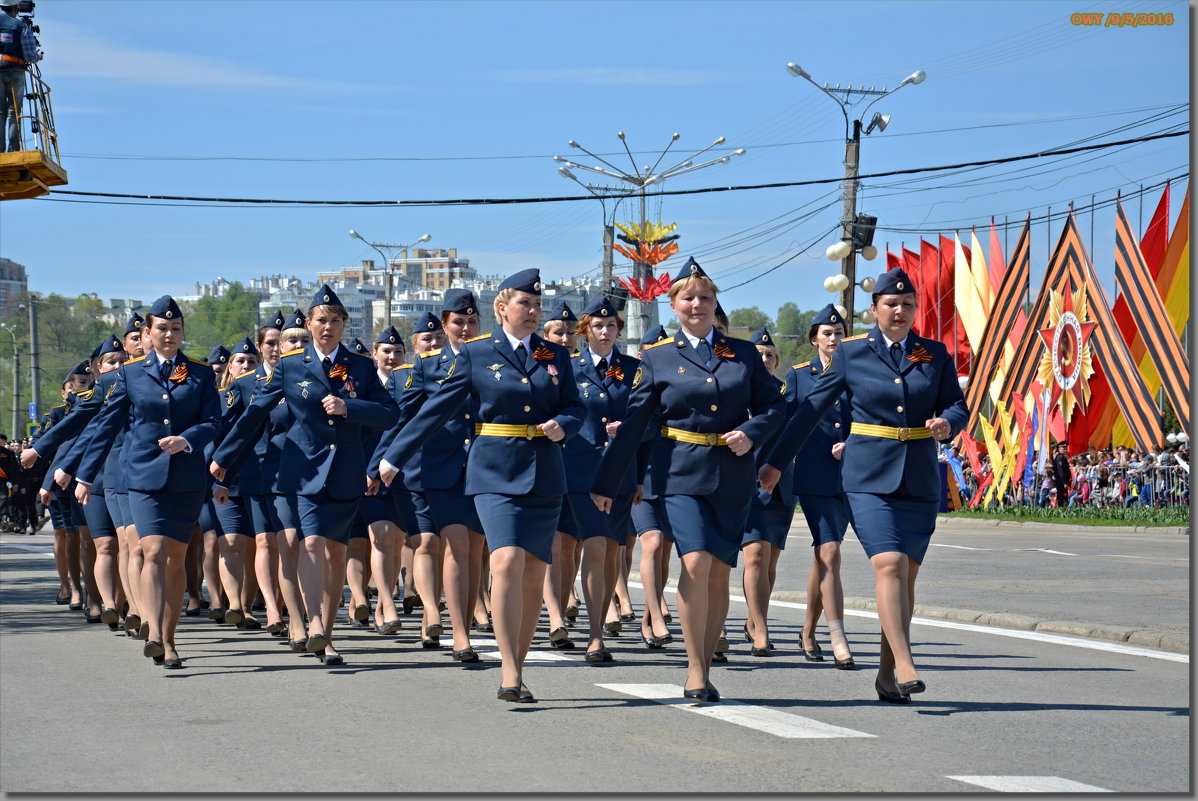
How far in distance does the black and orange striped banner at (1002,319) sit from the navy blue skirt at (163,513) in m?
30.6

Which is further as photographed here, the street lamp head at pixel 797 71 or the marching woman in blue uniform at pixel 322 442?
the street lamp head at pixel 797 71

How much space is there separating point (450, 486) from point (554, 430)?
8.34 feet

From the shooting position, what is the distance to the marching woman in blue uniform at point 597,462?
10.5m

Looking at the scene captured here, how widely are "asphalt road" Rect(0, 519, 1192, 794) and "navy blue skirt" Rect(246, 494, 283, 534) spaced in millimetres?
829

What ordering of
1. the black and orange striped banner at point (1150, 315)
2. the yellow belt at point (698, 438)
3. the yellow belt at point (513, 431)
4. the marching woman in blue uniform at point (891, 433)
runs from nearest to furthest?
the yellow belt at point (698, 438), the marching woman in blue uniform at point (891, 433), the yellow belt at point (513, 431), the black and orange striped banner at point (1150, 315)

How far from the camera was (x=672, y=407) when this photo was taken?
27.5 feet

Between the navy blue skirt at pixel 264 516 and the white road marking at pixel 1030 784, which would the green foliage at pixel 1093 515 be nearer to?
the navy blue skirt at pixel 264 516

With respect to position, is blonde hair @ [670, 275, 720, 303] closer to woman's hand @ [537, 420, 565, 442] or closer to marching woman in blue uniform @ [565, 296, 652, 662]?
woman's hand @ [537, 420, 565, 442]

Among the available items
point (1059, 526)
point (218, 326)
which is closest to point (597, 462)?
point (1059, 526)

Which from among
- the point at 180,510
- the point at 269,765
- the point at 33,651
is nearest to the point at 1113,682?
the point at 269,765

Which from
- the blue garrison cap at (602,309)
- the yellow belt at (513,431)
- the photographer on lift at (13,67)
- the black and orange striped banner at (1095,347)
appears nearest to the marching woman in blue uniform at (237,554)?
the blue garrison cap at (602,309)

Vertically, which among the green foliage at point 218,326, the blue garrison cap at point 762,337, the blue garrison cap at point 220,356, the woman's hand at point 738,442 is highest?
the green foliage at point 218,326

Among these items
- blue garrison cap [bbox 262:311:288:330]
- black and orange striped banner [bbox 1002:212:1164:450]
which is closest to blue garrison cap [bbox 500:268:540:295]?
blue garrison cap [bbox 262:311:288:330]

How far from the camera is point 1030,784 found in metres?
6.22
